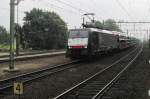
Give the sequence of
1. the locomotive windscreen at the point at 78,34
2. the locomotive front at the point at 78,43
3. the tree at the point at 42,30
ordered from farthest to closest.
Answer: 1. the tree at the point at 42,30
2. the locomotive windscreen at the point at 78,34
3. the locomotive front at the point at 78,43

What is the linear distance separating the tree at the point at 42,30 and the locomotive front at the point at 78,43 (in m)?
45.4

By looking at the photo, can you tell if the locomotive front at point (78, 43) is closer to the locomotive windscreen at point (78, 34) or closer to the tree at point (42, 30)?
the locomotive windscreen at point (78, 34)

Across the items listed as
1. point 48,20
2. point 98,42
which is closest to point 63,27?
point 48,20

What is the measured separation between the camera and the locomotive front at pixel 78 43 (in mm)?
28859

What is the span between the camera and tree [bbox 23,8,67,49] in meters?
75.8

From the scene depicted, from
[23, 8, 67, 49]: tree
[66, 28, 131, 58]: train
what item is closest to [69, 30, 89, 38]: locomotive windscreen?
[66, 28, 131, 58]: train

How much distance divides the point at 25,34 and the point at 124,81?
62.1m

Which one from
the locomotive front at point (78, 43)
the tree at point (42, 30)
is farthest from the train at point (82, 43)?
the tree at point (42, 30)

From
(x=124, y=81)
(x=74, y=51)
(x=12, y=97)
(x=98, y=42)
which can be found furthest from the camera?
(x=98, y=42)

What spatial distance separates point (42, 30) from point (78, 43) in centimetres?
4893

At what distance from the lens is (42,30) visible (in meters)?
77.4

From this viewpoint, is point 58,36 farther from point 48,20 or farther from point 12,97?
point 12,97

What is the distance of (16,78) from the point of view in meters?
17.1

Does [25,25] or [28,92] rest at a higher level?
[25,25]
